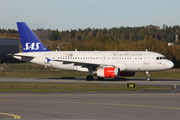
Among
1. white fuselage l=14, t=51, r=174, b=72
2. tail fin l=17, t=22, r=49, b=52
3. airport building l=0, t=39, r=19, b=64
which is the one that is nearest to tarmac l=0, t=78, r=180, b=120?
white fuselage l=14, t=51, r=174, b=72

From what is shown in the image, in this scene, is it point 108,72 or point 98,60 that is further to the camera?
point 98,60

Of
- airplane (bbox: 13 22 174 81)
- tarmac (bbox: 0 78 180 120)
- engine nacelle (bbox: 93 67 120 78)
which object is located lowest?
tarmac (bbox: 0 78 180 120)

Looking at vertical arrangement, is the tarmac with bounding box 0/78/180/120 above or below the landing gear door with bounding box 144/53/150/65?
below

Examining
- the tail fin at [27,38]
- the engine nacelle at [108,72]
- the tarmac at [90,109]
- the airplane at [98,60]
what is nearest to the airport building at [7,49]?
the tail fin at [27,38]

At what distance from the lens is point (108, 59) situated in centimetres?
4738

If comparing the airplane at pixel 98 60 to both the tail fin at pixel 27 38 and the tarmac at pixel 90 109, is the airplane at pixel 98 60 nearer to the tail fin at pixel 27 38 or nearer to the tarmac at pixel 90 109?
the tail fin at pixel 27 38

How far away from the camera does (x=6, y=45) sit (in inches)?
4094

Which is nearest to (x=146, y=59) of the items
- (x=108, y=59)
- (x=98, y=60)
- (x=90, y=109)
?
(x=108, y=59)

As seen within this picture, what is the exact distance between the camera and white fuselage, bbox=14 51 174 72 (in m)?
46.2

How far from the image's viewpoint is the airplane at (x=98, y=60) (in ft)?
151

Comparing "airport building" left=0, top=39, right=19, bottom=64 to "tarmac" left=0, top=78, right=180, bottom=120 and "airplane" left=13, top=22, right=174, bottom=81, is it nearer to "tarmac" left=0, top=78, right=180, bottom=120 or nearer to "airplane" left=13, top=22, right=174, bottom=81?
"airplane" left=13, top=22, right=174, bottom=81

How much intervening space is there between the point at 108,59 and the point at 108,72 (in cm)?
342

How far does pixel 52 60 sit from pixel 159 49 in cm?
4815

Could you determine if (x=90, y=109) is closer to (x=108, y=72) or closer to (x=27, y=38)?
(x=108, y=72)
